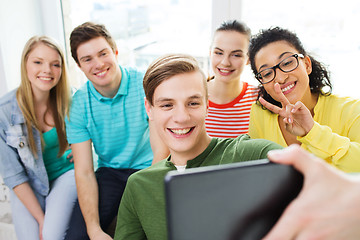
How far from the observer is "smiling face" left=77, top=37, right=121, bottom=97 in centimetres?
155

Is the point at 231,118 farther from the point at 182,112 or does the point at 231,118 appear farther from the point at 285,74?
the point at 182,112

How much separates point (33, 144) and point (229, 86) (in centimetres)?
109

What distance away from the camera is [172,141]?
987 mm

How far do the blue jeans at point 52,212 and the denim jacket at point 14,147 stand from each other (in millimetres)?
113

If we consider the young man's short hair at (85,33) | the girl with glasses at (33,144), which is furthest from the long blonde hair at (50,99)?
the young man's short hair at (85,33)

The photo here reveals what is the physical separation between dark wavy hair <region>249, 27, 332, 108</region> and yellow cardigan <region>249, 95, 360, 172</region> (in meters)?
0.08

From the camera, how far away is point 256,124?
1.38 metres

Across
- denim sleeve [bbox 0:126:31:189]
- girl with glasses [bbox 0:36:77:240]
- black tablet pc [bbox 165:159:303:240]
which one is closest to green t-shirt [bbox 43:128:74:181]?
girl with glasses [bbox 0:36:77:240]

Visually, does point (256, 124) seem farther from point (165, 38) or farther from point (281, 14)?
point (165, 38)

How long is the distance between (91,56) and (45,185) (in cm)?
76

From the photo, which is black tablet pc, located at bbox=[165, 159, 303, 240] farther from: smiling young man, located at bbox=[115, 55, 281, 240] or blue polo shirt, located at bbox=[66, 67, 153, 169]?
blue polo shirt, located at bbox=[66, 67, 153, 169]

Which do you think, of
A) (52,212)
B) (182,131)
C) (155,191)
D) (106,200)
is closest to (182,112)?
(182,131)

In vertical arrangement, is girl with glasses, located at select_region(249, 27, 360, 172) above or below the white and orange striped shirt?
above

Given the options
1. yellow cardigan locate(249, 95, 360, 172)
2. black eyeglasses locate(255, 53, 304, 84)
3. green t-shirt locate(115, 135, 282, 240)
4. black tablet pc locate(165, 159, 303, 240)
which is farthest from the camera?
black eyeglasses locate(255, 53, 304, 84)
